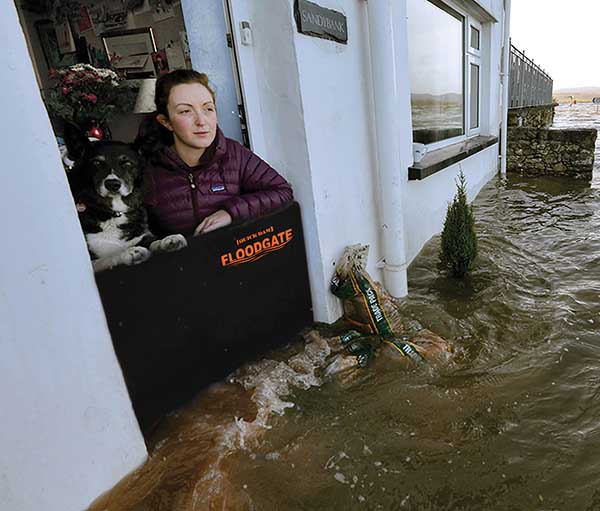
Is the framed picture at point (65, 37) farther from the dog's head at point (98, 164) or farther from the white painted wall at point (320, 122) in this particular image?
the dog's head at point (98, 164)

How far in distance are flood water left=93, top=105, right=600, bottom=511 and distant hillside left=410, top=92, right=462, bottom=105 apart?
102 inches

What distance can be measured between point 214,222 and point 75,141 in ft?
2.45

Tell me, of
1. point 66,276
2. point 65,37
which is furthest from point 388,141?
point 65,37

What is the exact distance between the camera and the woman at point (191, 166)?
2188 mm

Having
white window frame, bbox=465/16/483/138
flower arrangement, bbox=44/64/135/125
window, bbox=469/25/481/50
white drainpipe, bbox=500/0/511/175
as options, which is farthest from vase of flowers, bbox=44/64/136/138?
white drainpipe, bbox=500/0/511/175

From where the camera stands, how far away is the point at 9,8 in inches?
54.1

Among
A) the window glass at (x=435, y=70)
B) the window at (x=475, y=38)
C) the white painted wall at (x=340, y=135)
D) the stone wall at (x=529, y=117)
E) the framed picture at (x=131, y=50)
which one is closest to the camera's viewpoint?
the white painted wall at (x=340, y=135)

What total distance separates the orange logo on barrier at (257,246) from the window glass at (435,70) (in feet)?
8.73

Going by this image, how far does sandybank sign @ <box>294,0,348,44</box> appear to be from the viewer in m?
2.42

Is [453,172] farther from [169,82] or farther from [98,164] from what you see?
[98,164]

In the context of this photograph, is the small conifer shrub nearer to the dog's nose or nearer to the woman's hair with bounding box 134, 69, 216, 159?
the woman's hair with bounding box 134, 69, 216, 159

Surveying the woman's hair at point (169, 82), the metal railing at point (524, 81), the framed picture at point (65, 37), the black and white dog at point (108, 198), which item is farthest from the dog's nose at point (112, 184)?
the metal railing at point (524, 81)

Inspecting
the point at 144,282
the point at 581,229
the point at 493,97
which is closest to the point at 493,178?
the point at 493,97

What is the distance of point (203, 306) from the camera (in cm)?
219
